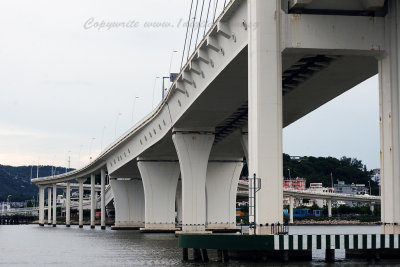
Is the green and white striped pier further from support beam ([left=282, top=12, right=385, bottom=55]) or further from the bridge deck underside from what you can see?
the bridge deck underside

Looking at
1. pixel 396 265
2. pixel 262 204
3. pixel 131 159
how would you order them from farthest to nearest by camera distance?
pixel 131 159
pixel 262 204
pixel 396 265

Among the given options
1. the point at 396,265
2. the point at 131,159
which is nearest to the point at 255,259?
the point at 396,265

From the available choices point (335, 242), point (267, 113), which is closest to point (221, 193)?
point (267, 113)

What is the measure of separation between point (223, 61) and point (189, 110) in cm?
1584

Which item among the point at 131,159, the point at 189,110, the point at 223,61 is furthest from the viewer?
the point at 131,159

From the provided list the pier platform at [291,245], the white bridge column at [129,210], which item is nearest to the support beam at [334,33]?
the pier platform at [291,245]

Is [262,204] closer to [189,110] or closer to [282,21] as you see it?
[282,21]

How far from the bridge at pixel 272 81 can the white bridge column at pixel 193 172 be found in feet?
0.28

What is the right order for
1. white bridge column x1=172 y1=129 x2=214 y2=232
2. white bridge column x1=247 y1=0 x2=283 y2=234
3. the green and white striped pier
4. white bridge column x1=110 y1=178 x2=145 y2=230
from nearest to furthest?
the green and white striped pier, white bridge column x1=247 y1=0 x2=283 y2=234, white bridge column x1=172 y1=129 x2=214 y2=232, white bridge column x1=110 y1=178 x2=145 y2=230

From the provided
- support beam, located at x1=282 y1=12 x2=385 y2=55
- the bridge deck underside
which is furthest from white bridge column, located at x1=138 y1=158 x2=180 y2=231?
support beam, located at x1=282 y1=12 x2=385 y2=55

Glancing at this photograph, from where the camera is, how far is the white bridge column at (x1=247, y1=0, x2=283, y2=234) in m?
37.8

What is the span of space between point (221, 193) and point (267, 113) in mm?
53160

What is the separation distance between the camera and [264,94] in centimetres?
3809

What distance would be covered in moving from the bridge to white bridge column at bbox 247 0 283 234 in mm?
44
